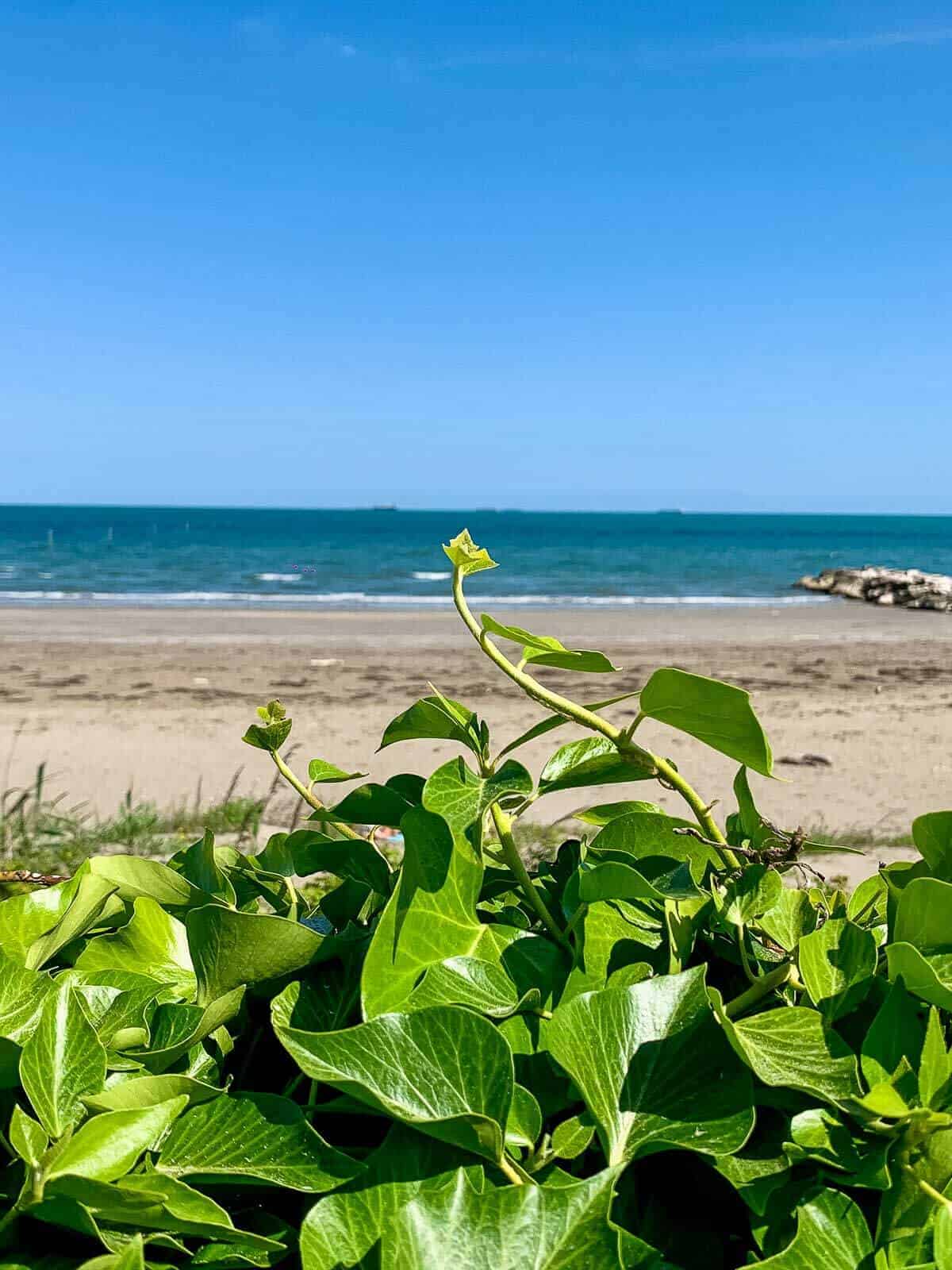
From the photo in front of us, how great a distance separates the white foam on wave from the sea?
0.23ft

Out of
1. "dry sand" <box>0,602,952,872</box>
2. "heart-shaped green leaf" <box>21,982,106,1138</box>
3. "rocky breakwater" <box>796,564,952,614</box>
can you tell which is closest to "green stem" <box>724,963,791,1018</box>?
"heart-shaped green leaf" <box>21,982,106,1138</box>

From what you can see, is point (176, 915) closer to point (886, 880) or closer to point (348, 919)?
point (348, 919)

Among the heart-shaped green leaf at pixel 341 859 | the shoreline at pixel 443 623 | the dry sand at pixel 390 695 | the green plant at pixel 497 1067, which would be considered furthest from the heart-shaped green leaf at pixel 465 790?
the shoreline at pixel 443 623

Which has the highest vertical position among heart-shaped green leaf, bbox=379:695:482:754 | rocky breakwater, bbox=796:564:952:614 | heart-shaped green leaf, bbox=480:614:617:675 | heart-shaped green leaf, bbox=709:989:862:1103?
heart-shaped green leaf, bbox=480:614:617:675

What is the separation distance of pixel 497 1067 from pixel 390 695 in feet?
33.4

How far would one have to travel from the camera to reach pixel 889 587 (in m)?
27.1

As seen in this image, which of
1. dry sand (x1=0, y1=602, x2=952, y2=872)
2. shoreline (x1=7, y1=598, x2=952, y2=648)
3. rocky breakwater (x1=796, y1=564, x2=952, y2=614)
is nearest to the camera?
dry sand (x1=0, y1=602, x2=952, y2=872)

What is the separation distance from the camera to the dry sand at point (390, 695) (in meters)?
6.96

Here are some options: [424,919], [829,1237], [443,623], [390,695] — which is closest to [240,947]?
[424,919]

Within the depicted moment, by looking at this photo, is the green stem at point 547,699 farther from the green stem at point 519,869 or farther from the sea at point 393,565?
the sea at point 393,565

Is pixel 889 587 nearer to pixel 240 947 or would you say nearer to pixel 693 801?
pixel 693 801

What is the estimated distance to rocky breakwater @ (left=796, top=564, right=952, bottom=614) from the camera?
24625 mm

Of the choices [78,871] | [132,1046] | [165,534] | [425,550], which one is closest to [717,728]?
[132,1046]

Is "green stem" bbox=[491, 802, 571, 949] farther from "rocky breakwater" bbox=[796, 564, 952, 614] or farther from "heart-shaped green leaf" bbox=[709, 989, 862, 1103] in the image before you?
"rocky breakwater" bbox=[796, 564, 952, 614]
